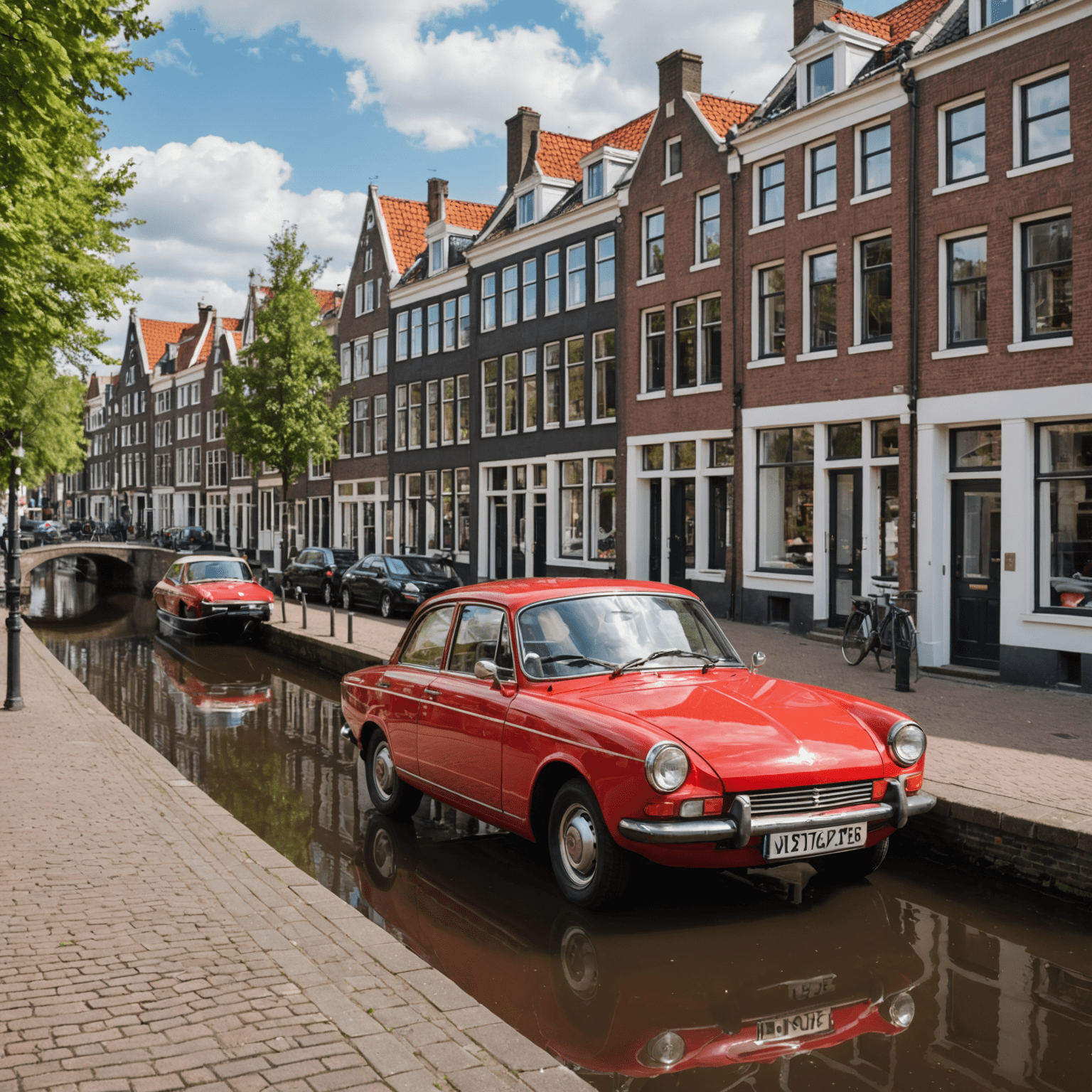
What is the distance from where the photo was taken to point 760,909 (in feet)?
20.3

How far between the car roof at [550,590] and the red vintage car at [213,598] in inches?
611

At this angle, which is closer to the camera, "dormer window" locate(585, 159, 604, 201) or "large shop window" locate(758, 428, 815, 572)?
"large shop window" locate(758, 428, 815, 572)

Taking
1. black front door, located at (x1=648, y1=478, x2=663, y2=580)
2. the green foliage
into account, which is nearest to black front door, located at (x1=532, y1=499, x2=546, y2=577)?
black front door, located at (x1=648, y1=478, x2=663, y2=580)

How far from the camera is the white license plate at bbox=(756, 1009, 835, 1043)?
463 cm

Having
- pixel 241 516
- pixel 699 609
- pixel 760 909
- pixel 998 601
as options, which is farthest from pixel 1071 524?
→ pixel 241 516

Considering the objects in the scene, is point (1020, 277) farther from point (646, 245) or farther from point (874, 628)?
point (646, 245)

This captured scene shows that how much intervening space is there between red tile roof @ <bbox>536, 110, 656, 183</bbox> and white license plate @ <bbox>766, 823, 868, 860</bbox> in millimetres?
25241

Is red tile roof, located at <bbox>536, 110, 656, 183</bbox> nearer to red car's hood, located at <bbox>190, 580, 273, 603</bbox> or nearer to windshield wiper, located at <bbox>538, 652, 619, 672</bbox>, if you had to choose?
red car's hood, located at <bbox>190, 580, 273, 603</bbox>

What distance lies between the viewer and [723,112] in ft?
79.8

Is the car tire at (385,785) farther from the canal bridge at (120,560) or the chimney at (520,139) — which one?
the canal bridge at (120,560)

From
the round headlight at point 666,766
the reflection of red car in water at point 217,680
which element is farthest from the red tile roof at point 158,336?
the round headlight at point 666,766

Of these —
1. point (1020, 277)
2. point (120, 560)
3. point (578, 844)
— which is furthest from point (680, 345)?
point (120, 560)

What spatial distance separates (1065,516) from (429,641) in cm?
1057

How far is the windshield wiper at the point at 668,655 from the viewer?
6.56m
